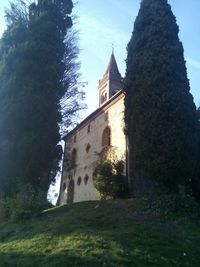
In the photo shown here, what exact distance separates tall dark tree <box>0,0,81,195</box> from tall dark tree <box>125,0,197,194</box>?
4.25 m

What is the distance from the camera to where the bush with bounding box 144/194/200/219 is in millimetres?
13237

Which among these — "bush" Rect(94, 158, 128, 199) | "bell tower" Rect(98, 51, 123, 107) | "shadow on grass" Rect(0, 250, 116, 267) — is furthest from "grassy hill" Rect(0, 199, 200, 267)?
"bell tower" Rect(98, 51, 123, 107)

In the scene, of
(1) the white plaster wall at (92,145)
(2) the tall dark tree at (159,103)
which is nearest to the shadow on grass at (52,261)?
(2) the tall dark tree at (159,103)

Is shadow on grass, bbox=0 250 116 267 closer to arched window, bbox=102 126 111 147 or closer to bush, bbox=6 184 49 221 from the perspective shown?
bush, bbox=6 184 49 221

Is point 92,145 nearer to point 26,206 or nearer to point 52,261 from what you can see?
point 26,206

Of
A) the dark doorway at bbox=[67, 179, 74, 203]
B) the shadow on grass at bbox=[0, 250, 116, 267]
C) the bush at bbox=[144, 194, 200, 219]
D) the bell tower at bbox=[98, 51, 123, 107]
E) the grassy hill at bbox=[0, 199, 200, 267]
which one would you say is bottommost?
the shadow on grass at bbox=[0, 250, 116, 267]

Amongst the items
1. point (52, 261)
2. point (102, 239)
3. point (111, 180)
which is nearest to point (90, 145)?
point (111, 180)

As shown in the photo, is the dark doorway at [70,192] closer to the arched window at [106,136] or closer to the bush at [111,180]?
the arched window at [106,136]

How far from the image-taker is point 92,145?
80.9 ft

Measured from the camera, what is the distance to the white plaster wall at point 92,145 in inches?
843

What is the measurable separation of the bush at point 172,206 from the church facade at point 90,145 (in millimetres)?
6282

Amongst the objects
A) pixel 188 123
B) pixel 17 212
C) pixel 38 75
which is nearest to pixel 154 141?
pixel 188 123

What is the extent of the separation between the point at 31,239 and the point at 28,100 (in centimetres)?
855

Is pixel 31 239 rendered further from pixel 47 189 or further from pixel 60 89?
pixel 60 89
